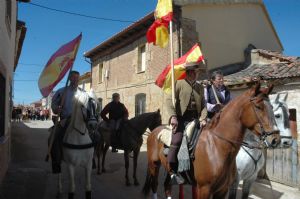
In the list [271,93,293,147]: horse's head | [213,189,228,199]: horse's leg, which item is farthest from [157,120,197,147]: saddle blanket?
[271,93,293,147]: horse's head

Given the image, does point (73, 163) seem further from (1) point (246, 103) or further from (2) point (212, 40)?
(2) point (212, 40)

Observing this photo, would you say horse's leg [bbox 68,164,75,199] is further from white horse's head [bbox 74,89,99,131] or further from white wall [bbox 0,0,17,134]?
white wall [bbox 0,0,17,134]

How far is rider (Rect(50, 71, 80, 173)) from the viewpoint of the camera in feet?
17.6

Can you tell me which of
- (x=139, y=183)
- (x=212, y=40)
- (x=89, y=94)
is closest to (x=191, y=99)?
(x=89, y=94)

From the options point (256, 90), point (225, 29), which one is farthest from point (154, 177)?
point (225, 29)

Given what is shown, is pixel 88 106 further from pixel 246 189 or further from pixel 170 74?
pixel 170 74

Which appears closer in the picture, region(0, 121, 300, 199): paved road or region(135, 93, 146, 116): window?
region(0, 121, 300, 199): paved road

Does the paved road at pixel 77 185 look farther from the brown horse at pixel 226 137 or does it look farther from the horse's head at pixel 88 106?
the brown horse at pixel 226 137

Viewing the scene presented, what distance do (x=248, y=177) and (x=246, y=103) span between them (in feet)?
7.10

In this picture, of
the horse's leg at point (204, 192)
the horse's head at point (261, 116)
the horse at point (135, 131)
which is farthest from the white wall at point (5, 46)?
the horse's head at point (261, 116)

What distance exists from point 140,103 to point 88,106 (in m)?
11.1

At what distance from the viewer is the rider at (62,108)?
5.36 m

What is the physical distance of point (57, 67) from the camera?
5.45 metres

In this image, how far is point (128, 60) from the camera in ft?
55.8
